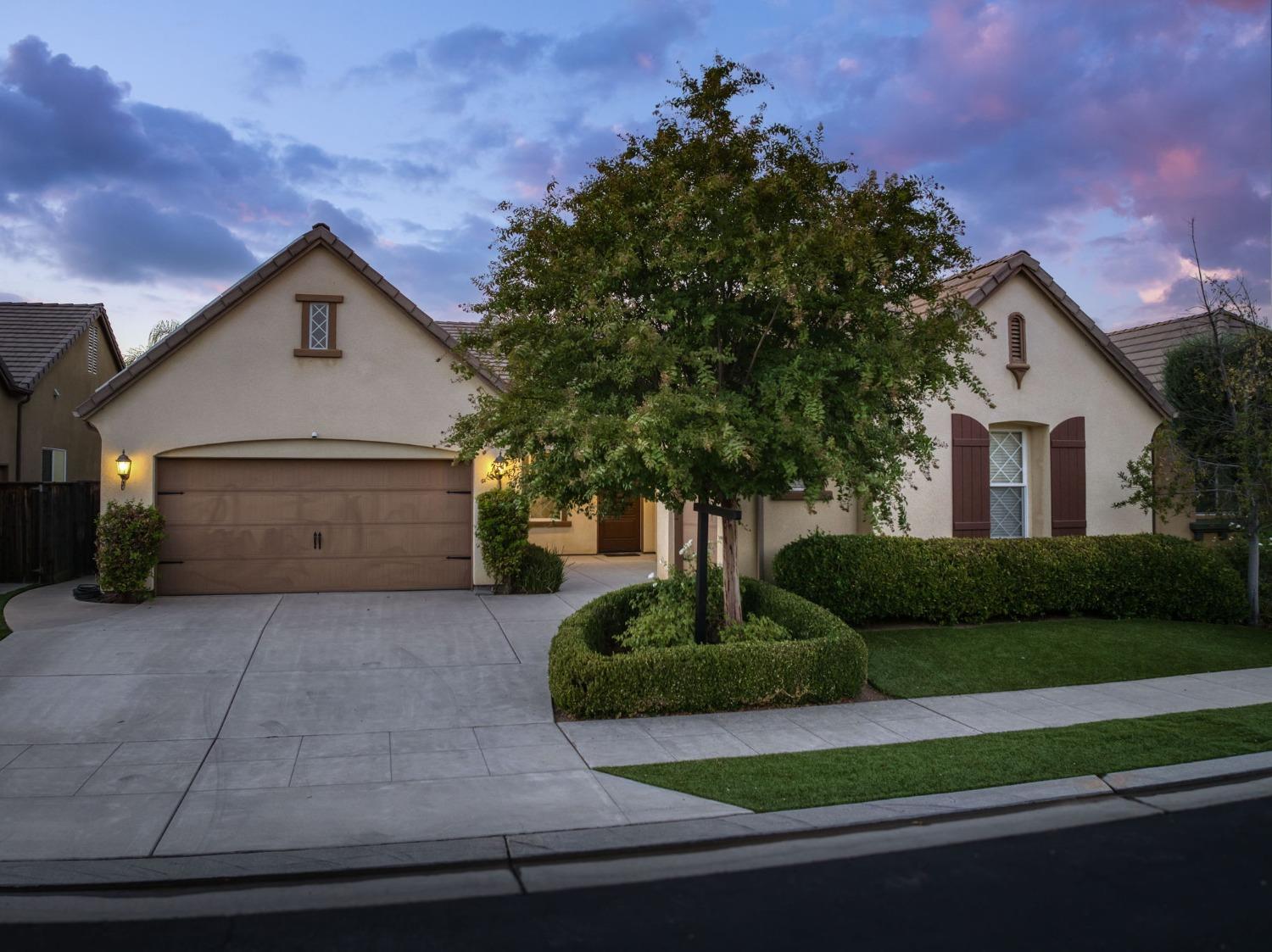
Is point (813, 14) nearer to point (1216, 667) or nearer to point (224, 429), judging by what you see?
point (1216, 667)

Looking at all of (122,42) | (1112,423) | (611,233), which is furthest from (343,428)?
(1112,423)

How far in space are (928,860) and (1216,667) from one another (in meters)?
7.25

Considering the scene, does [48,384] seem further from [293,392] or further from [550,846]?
[550,846]

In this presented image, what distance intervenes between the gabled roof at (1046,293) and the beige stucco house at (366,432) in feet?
0.11

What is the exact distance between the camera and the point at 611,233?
29.1 ft

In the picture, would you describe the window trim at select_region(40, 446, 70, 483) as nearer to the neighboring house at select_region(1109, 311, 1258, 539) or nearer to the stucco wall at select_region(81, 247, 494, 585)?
the stucco wall at select_region(81, 247, 494, 585)

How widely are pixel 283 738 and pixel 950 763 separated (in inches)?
210

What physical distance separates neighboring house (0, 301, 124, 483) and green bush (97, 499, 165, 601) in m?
6.24

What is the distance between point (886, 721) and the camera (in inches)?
318

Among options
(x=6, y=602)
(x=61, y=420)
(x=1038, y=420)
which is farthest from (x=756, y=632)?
(x=61, y=420)

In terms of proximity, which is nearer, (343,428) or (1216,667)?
(1216,667)

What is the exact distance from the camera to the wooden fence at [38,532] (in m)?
16.0

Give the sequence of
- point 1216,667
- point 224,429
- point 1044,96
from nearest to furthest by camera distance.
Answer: point 1216,667 → point 1044,96 → point 224,429

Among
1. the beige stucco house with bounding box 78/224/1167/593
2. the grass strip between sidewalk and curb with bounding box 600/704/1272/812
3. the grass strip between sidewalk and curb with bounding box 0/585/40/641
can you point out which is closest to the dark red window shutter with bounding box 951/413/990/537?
the beige stucco house with bounding box 78/224/1167/593
